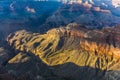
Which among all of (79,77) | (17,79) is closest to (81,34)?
(79,77)

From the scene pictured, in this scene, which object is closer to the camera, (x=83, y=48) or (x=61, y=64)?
(x=61, y=64)

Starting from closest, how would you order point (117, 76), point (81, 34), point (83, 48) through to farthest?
point (117, 76)
point (83, 48)
point (81, 34)

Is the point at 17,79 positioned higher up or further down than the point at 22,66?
higher up

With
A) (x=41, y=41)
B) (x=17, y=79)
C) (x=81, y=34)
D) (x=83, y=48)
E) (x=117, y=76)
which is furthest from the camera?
(x=41, y=41)

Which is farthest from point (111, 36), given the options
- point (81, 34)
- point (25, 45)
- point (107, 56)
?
point (25, 45)

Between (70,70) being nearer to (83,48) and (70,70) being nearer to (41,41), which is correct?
(83,48)

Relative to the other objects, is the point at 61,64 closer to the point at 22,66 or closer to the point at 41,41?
the point at 22,66
